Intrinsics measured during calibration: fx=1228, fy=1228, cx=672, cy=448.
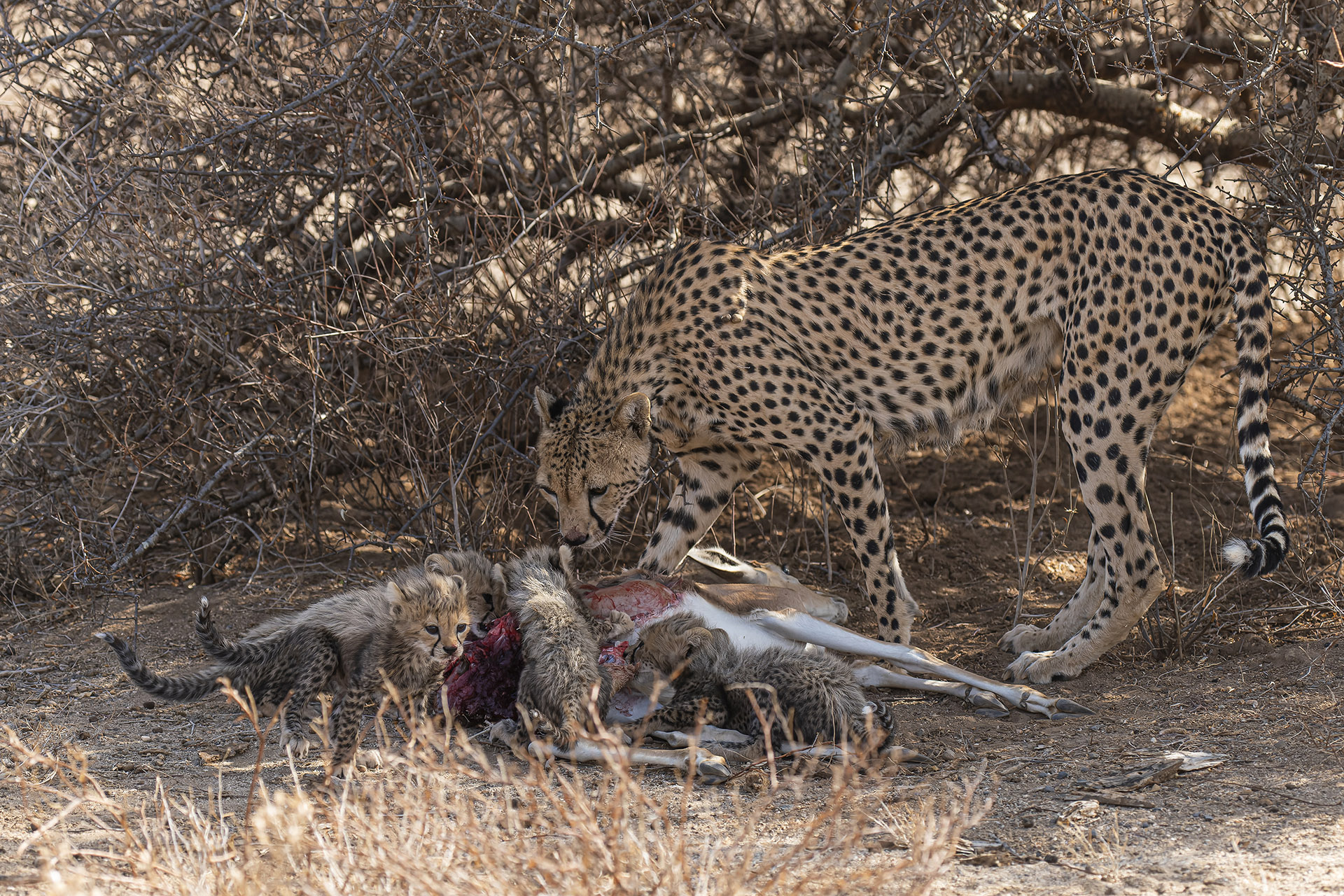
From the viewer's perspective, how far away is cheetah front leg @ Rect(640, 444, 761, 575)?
5195 millimetres

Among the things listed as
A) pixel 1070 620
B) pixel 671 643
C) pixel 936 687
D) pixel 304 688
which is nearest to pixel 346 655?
pixel 304 688

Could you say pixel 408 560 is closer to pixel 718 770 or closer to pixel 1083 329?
pixel 718 770

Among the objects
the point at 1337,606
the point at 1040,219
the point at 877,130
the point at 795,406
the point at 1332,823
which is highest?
the point at 877,130

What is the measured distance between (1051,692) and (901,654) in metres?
0.59

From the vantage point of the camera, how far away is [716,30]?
6230 mm

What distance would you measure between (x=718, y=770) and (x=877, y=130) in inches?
142

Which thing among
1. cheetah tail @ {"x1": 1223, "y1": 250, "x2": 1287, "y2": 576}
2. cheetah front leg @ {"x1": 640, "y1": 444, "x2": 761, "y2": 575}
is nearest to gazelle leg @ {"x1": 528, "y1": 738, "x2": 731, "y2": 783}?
cheetah front leg @ {"x1": 640, "y1": 444, "x2": 761, "y2": 575}

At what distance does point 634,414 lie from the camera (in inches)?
189

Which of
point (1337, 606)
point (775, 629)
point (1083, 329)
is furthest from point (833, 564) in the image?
point (1337, 606)

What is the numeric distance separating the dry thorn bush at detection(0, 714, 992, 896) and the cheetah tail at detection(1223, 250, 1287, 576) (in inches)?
67.7

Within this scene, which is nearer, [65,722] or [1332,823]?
[1332,823]

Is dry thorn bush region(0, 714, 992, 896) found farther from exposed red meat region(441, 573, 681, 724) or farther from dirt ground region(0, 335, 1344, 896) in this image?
exposed red meat region(441, 573, 681, 724)

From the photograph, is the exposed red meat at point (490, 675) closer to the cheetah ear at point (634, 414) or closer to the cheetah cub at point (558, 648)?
the cheetah cub at point (558, 648)

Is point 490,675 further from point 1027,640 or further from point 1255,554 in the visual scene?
point 1255,554
